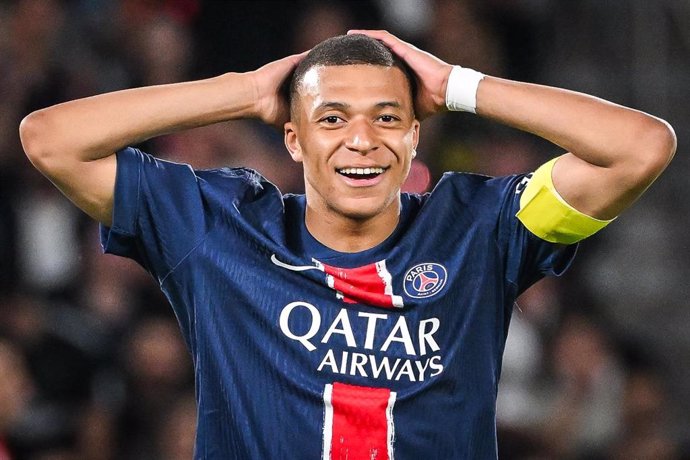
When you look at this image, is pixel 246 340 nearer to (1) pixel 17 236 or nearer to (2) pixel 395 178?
(2) pixel 395 178

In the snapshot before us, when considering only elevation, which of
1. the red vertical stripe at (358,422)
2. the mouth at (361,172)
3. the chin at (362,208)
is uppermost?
the mouth at (361,172)

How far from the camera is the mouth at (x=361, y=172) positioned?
367cm

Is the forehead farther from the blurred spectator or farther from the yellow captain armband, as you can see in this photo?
the blurred spectator

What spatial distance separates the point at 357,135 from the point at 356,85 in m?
0.16

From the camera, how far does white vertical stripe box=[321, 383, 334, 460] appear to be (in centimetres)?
353

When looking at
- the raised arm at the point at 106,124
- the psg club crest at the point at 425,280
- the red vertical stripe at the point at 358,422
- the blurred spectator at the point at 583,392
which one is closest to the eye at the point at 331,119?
the raised arm at the point at 106,124

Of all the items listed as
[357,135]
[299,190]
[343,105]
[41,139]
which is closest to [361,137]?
[357,135]

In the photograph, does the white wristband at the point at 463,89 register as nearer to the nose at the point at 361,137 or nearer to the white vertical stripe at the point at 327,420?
the nose at the point at 361,137

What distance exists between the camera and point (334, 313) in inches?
143

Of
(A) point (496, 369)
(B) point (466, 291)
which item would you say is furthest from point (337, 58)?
(A) point (496, 369)

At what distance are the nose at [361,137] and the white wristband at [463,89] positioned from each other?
0.25m

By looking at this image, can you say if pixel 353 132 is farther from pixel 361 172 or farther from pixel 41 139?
pixel 41 139

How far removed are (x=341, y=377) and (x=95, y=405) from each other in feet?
10.3

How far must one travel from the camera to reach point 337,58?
12.4ft
